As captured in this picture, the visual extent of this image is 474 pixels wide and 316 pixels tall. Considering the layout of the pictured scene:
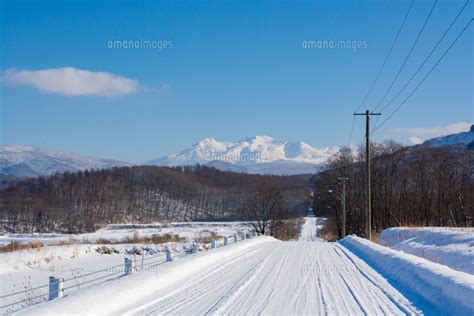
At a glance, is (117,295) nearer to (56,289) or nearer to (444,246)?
(56,289)

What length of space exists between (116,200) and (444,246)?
130m

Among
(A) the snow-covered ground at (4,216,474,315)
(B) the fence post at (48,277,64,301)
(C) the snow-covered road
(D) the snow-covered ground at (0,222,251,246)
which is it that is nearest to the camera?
(A) the snow-covered ground at (4,216,474,315)

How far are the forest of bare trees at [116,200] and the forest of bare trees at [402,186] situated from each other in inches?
1019

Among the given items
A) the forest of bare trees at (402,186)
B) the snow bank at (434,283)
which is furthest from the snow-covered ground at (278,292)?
the forest of bare trees at (402,186)

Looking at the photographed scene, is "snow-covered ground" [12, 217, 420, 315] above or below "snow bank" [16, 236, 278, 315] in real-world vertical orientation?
below

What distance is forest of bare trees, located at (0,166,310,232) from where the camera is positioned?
117m

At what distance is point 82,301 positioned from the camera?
9.35 metres

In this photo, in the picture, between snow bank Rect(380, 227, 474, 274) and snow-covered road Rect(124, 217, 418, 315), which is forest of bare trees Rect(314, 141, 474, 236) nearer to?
snow bank Rect(380, 227, 474, 274)

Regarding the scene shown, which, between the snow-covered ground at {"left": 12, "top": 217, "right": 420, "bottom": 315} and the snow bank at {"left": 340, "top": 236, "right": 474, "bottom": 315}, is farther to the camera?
the snow-covered ground at {"left": 12, "top": 217, "right": 420, "bottom": 315}

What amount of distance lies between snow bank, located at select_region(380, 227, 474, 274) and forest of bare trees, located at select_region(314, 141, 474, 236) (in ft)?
125

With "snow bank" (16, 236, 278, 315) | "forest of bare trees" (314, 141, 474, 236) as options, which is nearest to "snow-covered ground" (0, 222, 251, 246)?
"forest of bare trees" (314, 141, 474, 236)

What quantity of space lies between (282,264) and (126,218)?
12141cm

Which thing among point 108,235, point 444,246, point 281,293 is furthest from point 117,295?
point 108,235

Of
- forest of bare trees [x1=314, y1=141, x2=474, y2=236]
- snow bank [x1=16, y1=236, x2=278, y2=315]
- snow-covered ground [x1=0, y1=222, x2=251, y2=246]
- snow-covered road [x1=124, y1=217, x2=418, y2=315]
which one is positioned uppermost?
forest of bare trees [x1=314, y1=141, x2=474, y2=236]
